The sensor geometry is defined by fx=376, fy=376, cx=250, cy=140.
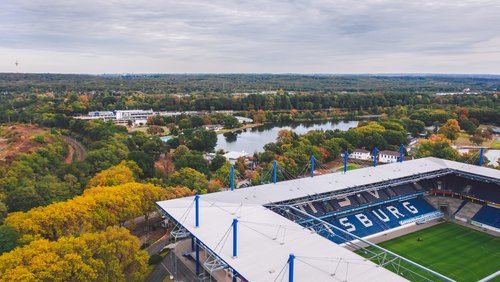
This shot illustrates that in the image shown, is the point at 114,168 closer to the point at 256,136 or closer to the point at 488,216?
the point at 488,216

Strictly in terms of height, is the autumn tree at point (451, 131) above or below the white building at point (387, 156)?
above

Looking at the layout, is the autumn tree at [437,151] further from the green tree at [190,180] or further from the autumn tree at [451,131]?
the green tree at [190,180]

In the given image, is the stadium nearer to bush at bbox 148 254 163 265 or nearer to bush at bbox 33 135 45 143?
bush at bbox 148 254 163 265

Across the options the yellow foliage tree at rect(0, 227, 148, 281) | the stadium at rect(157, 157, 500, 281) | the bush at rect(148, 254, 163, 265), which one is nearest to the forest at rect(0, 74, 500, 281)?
the yellow foliage tree at rect(0, 227, 148, 281)

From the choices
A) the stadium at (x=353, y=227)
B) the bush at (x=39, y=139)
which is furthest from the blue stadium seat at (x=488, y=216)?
the bush at (x=39, y=139)

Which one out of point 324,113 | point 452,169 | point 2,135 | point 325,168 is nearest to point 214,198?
point 452,169

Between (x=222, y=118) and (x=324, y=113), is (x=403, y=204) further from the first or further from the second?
(x=324, y=113)

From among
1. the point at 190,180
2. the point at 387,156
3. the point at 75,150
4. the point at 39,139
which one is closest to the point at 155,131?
the point at 75,150
